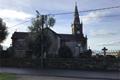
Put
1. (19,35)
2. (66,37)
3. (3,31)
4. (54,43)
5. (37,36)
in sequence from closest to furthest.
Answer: (3,31), (37,36), (54,43), (19,35), (66,37)

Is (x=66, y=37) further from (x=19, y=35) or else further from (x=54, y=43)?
(x=19, y=35)

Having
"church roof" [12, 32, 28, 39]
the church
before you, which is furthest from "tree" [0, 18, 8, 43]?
"church roof" [12, 32, 28, 39]

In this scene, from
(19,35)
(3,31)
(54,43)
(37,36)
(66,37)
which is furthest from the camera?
(66,37)

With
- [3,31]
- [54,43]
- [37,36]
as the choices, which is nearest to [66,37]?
[54,43]

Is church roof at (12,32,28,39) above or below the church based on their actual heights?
above

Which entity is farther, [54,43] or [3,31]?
[54,43]

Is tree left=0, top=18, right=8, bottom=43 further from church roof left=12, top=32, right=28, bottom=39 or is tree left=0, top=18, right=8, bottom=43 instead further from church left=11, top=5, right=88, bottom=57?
church roof left=12, top=32, right=28, bottom=39

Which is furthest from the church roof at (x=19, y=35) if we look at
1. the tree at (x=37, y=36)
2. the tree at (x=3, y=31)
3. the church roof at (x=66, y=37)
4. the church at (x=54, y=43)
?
the tree at (x=3, y=31)

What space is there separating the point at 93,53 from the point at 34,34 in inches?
798

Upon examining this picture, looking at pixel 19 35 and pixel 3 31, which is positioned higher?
pixel 19 35

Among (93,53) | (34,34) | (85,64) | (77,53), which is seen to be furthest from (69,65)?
(77,53)

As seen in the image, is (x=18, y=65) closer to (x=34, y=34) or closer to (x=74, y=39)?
(x=34, y=34)

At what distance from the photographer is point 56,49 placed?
8594 cm

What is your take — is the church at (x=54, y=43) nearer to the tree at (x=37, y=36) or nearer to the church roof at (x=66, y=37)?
the church roof at (x=66, y=37)
